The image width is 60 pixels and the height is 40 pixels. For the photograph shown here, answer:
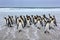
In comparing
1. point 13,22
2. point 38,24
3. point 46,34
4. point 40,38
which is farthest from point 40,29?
point 13,22

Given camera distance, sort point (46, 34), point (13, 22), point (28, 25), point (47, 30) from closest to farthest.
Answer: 1. point (46, 34)
2. point (47, 30)
3. point (28, 25)
4. point (13, 22)

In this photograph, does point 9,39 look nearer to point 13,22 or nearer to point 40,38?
point 40,38

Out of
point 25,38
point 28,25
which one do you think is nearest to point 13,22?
point 28,25

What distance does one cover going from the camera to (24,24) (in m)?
15.9

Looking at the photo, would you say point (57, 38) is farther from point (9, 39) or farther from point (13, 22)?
point (13, 22)

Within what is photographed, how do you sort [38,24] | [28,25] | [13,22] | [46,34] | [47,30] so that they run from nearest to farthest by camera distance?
[46,34]
[47,30]
[38,24]
[28,25]
[13,22]

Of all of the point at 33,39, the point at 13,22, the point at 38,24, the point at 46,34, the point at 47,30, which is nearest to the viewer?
the point at 33,39

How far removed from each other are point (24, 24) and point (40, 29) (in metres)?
1.88

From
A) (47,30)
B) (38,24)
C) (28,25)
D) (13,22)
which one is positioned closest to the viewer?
(47,30)

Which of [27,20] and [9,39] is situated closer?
[9,39]

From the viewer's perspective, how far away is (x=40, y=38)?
1169 cm

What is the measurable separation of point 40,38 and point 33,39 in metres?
0.56

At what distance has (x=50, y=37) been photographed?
1204 centimetres

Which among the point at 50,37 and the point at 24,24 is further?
the point at 24,24
